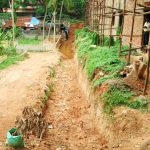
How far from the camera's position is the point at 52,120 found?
10867 mm

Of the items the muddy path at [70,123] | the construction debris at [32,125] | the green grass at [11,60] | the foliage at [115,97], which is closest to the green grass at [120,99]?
the foliage at [115,97]

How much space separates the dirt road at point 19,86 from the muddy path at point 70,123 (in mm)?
868

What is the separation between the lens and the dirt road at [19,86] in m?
10.6

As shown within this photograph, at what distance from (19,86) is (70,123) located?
4.65 meters

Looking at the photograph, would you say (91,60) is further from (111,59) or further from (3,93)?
(3,93)

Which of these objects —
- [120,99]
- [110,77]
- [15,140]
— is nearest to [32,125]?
[15,140]

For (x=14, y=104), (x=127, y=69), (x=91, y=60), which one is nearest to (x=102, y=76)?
(x=127, y=69)

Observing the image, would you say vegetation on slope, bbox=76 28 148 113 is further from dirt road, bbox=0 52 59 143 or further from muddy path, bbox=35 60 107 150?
dirt road, bbox=0 52 59 143

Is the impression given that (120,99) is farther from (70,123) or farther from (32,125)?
(70,123)

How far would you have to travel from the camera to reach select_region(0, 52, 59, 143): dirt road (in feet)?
34.7

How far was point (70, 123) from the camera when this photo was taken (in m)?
10.5

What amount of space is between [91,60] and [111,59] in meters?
1.39

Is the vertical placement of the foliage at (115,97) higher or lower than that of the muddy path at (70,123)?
higher

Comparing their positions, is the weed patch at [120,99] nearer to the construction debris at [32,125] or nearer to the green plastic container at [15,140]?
the construction debris at [32,125]
